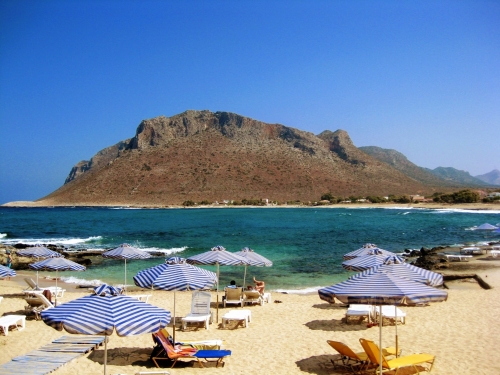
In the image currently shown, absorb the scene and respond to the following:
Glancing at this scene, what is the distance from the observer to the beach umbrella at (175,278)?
870 centimetres

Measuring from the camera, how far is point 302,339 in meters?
9.85

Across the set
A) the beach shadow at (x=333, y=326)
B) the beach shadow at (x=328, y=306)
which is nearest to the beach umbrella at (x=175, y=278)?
the beach shadow at (x=333, y=326)

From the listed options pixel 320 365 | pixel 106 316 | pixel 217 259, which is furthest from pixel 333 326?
pixel 106 316

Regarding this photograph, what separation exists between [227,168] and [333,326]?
11215 cm

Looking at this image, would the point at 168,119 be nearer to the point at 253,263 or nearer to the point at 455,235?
the point at 455,235

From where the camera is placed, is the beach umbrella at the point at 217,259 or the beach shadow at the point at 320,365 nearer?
the beach shadow at the point at 320,365

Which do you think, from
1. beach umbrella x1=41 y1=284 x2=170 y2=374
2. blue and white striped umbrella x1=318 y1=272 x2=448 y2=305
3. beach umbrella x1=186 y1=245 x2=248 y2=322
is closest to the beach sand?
beach umbrella x1=186 y1=245 x2=248 y2=322

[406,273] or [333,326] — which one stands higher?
[406,273]

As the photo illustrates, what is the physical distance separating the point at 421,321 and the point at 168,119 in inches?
5352

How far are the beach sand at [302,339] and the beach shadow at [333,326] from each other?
24mm

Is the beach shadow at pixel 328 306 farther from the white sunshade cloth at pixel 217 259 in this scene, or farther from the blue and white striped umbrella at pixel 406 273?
the blue and white striped umbrella at pixel 406 273

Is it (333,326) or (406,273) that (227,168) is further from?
(406,273)

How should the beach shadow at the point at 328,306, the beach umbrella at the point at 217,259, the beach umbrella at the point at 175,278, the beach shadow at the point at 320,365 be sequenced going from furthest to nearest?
1. the beach shadow at the point at 328,306
2. the beach umbrella at the point at 217,259
3. the beach umbrella at the point at 175,278
4. the beach shadow at the point at 320,365

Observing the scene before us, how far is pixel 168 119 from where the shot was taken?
14112 centimetres
